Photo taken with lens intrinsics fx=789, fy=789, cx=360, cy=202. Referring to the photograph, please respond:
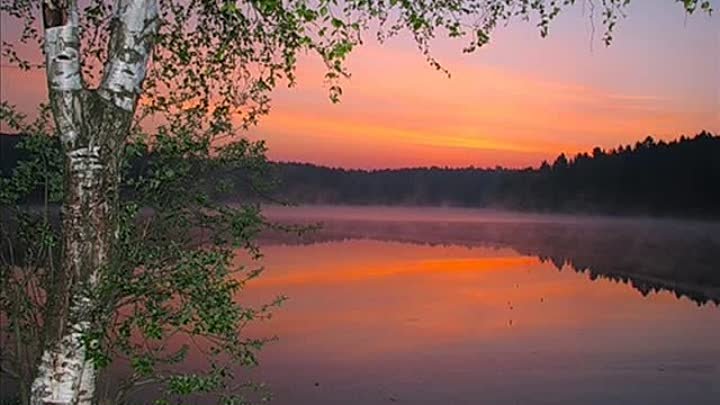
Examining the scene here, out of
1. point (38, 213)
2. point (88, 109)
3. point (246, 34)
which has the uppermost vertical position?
point (246, 34)

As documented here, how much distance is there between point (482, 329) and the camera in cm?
2005

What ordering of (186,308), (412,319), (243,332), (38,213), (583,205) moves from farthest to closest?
1. (583,205)
2. (412,319)
3. (243,332)
4. (38,213)
5. (186,308)

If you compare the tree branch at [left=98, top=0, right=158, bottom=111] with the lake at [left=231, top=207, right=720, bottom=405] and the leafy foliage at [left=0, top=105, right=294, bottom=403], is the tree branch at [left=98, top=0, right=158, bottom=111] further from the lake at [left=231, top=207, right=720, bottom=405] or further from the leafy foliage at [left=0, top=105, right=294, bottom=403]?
the lake at [left=231, top=207, right=720, bottom=405]

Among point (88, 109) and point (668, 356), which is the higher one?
point (88, 109)

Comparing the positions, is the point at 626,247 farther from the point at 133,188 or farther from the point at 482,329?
the point at 133,188

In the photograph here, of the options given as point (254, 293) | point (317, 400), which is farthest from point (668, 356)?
point (254, 293)

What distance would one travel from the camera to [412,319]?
20984 mm

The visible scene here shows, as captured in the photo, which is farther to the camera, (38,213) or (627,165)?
(627,165)

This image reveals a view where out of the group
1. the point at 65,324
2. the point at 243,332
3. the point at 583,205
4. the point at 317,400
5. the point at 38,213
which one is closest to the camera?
the point at 65,324

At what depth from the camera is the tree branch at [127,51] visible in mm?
4973

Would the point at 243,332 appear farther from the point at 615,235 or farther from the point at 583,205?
the point at 583,205

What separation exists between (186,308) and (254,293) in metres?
16.3

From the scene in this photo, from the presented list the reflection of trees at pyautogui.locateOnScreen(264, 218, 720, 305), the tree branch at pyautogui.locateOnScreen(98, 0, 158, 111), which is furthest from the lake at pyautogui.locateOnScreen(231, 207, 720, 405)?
the tree branch at pyautogui.locateOnScreen(98, 0, 158, 111)

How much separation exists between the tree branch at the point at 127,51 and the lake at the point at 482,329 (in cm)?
309
